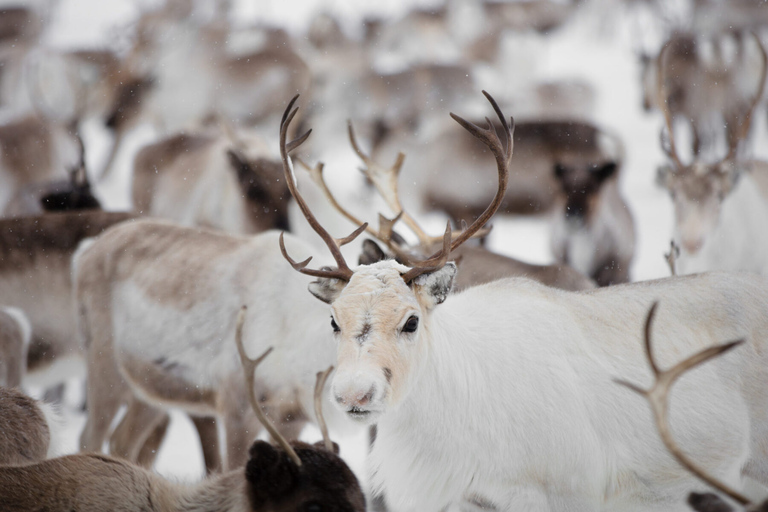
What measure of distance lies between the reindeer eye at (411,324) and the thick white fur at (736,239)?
2.70 metres

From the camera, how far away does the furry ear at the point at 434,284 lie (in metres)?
2.56

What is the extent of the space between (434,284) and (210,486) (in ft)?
2.92

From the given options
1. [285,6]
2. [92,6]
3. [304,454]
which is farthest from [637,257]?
[92,6]

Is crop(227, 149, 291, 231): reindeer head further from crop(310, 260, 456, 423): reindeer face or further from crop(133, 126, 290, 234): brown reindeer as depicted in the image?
crop(310, 260, 456, 423): reindeer face

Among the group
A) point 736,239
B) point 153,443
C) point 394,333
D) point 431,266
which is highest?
point 431,266

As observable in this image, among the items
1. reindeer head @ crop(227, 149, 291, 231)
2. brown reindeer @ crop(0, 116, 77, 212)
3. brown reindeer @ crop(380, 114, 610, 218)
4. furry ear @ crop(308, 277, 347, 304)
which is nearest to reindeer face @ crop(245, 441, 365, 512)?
furry ear @ crop(308, 277, 347, 304)

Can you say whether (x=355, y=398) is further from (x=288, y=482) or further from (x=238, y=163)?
(x=238, y=163)

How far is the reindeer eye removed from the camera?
2.45 meters

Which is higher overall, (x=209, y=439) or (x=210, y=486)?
(x=210, y=486)

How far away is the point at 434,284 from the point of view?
8.41ft


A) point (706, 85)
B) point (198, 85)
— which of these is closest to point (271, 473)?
point (706, 85)

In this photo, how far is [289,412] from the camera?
342cm

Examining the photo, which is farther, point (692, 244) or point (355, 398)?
point (692, 244)

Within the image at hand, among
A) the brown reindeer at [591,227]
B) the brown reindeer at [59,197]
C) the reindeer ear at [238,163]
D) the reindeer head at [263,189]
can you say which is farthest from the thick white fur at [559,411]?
the brown reindeer at [59,197]
